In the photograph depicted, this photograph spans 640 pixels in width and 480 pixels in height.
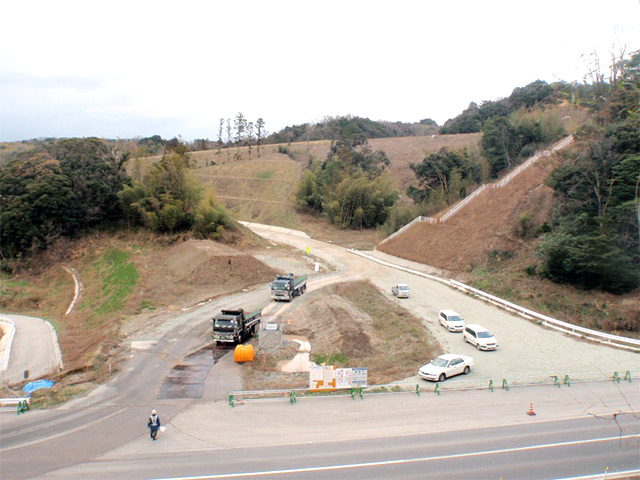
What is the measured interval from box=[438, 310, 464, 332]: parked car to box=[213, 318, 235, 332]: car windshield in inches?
568

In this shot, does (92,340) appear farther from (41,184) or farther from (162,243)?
(41,184)

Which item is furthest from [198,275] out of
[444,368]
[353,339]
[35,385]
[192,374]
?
[444,368]

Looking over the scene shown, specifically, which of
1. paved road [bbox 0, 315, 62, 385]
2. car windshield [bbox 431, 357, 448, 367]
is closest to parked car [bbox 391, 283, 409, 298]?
car windshield [bbox 431, 357, 448, 367]

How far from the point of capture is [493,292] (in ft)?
130

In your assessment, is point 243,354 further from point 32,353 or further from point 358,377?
point 32,353

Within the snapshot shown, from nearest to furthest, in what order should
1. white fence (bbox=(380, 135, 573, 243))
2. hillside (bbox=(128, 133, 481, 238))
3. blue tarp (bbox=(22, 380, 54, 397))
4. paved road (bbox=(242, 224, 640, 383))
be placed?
blue tarp (bbox=(22, 380, 54, 397)) → paved road (bbox=(242, 224, 640, 383)) → white fence (bbox=(380, 135, 573, 243)) → hillside (bbox=(128, 133, 481, 238))

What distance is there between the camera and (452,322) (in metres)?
31.7

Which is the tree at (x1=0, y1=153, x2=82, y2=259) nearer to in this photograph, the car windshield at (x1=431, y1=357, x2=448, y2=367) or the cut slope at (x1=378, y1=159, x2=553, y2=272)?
the cut slope at (x1=378, y1=159, x2=553, y2=272)

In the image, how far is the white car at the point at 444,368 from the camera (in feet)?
73.5

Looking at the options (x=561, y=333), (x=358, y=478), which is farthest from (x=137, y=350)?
(x=561, y=333)

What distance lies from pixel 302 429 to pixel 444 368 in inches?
346

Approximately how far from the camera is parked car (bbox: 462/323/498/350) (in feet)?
89.9

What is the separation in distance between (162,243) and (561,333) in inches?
1694

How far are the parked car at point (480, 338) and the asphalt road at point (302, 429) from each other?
1467mm
